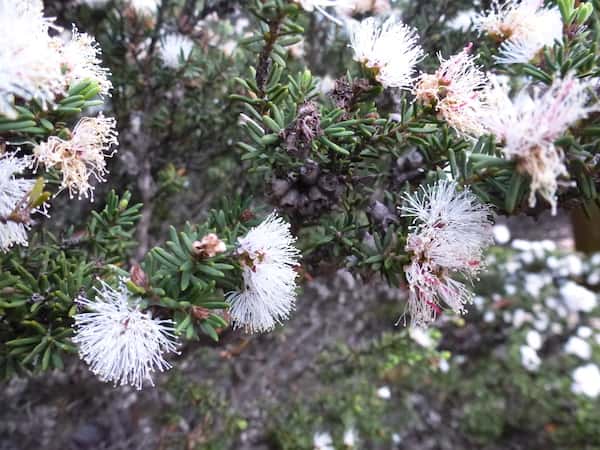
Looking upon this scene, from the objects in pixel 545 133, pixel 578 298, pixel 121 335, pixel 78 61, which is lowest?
pixel 578 298

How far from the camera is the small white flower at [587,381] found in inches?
97.6

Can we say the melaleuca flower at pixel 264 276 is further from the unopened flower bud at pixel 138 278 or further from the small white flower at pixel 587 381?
the small white flower at pixel 587 381

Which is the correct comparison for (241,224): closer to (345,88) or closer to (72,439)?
(345,88)

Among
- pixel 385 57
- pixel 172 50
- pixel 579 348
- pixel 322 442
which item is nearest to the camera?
pixel 385 57

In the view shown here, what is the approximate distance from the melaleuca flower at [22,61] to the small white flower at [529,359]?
2763mm

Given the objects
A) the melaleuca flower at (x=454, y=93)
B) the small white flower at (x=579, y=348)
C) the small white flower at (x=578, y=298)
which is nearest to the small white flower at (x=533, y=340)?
the small white flower at (x=579, y=348)

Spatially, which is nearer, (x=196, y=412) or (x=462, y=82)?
(x=462, y=82)

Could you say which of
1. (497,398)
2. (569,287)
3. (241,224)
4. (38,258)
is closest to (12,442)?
(38,258)

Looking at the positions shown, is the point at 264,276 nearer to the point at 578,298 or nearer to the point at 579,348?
the point at 579,348

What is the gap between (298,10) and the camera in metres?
0.68

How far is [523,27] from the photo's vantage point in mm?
903

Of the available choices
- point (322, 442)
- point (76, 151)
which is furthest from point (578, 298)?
point (76, 151)

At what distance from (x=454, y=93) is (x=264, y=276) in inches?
16.6

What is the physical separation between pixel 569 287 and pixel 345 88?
105 inches
